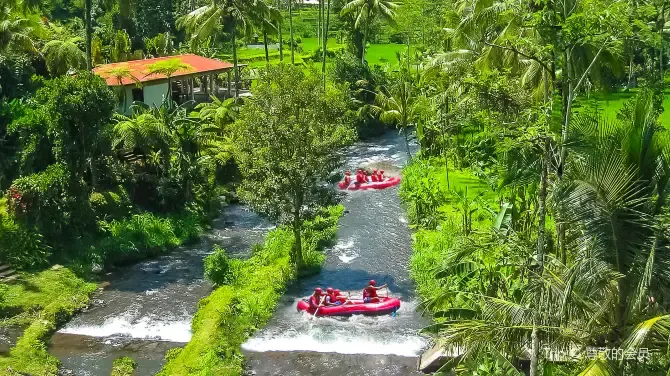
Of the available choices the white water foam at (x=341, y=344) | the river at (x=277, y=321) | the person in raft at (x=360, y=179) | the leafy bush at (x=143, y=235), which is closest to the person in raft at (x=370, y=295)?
the river at (x=277, y=321)

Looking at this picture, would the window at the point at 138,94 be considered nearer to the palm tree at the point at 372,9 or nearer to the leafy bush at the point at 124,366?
the palm tree at the point at 372,9

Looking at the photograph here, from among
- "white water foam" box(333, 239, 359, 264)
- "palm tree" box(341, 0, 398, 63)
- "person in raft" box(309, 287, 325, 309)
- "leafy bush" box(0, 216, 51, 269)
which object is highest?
"palm tree" box(341, 0, 398, 63)

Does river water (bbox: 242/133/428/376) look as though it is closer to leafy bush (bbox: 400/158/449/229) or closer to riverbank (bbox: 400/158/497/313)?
riverbank (bbox: 400/158/497/313)

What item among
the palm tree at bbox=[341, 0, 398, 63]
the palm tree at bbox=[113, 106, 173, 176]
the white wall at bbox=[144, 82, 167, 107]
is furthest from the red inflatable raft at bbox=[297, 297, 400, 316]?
the palm tree at bbox=[341, 0, 398, 63]

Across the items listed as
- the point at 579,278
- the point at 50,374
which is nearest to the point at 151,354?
the point at 50,374

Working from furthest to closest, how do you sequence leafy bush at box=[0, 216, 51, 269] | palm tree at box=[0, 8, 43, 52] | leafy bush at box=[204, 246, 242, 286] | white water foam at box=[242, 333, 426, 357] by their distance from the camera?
1. palm tree at box=[0, 8, 43, 52]
2. leafy bush at box=[0, 216, 51, 269]
3. leafy bush at box=[204, 246, 242, 286]
4. white water foam at box=[242, 333, 426, 357]

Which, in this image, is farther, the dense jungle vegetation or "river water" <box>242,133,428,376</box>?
"river water" <box>242,133,428,376</box>
